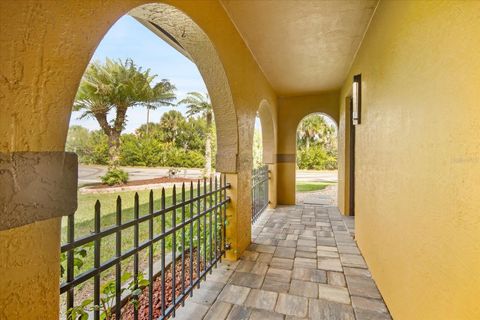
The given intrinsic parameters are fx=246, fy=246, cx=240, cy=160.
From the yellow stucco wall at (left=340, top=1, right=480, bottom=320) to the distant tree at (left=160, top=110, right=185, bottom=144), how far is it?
2045 centimetres

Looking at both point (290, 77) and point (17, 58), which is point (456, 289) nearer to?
point (17, 58)

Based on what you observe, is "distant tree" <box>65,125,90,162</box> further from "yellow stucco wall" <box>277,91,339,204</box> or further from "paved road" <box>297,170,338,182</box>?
"yellow stucco wall" <box>277,91,339,204</box>

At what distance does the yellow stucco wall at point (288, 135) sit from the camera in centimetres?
580

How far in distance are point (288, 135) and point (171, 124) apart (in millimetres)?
→ 17805

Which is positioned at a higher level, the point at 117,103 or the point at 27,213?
the point at 117,103

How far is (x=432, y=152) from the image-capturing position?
1.28 metres

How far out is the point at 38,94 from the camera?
85 cm

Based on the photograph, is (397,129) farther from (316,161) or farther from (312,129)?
(312,129)

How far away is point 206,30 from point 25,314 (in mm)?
2162

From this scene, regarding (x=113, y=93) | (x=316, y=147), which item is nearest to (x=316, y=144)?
(x=316, y=147)

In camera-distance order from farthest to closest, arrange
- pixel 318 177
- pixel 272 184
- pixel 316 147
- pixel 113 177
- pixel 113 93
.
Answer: pixel 316 147, pixel 318 177, pixel 113 177, pixel 113 93, pixel 272 184

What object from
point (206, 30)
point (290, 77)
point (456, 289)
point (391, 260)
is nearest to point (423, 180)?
point (456, 289)

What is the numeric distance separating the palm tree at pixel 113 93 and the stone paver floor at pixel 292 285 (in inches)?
354

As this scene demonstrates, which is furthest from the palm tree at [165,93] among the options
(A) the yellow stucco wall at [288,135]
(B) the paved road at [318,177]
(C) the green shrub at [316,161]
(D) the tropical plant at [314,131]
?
(D) the tropical plant at [314,131]
